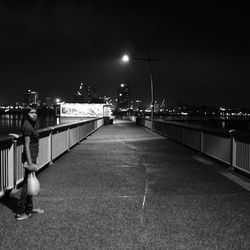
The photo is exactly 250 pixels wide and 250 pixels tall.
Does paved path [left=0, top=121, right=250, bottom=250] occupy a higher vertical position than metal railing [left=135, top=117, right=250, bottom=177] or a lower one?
lower

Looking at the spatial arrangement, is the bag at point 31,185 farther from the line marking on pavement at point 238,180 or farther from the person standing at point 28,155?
the line marking on pavement at point 238,180

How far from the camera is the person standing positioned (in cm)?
588

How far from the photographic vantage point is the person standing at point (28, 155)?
588cm

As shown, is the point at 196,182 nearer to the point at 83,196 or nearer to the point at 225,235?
the point at 83,196

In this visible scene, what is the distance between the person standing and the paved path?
170 millimetres

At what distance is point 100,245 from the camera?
4.88 metres

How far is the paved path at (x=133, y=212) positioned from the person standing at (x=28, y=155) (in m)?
0.17

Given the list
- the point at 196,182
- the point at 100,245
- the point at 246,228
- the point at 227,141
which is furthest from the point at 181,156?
the point at 100,245

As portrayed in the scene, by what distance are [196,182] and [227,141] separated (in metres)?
2.38

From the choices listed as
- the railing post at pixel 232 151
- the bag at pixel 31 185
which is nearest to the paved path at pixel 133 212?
the railing post at pixel 232 151

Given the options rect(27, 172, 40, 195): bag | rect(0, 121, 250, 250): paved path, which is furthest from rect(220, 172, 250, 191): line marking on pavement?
rect(27, 172, 40, 195): bag

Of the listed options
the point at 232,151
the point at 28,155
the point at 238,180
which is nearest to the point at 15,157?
the point at 28,155

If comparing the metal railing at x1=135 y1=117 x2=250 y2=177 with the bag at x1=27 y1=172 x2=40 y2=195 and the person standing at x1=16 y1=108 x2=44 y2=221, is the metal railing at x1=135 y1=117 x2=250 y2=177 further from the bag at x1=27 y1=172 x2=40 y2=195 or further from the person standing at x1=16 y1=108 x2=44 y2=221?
the bag at x1=27 y1=172 x2=40 y2=195

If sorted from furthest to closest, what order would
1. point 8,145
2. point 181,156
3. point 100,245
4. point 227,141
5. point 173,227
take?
point 181,156 < point 227,141 < point 8,145 < point 173,227 < point 100,245
